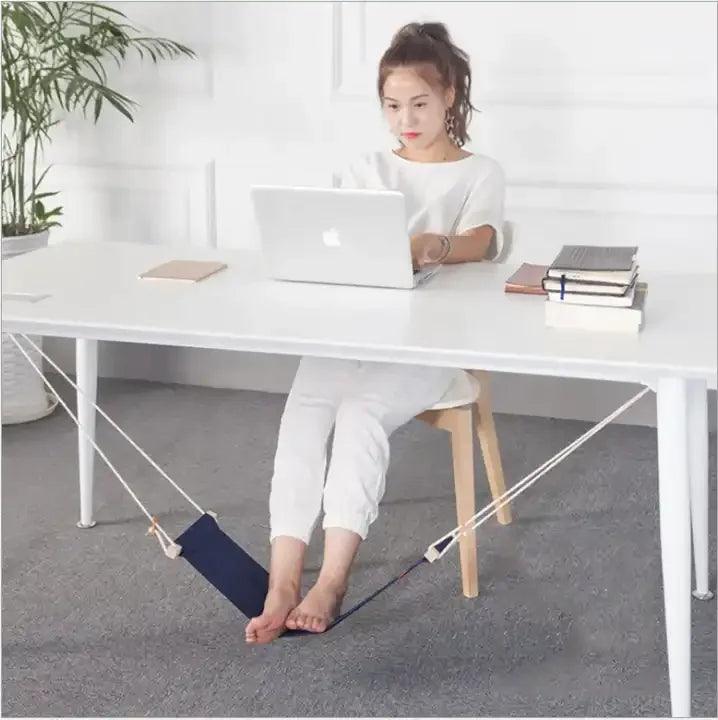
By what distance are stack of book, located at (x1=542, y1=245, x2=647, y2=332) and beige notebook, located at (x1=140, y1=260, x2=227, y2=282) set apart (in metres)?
0.63

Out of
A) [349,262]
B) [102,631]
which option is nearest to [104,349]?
[102,631]

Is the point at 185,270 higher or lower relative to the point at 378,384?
higher

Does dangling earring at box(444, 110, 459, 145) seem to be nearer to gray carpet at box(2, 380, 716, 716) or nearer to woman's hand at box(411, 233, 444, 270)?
woman's hand at box(411, 233, 444, 270)

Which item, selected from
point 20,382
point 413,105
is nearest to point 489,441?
point 413,105

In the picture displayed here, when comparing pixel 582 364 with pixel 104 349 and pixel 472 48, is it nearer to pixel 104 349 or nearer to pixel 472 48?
pixel 472 48

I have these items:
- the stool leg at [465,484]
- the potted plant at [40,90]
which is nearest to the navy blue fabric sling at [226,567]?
the stool leg at [465,484]

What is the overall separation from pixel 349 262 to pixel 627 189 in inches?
57.2

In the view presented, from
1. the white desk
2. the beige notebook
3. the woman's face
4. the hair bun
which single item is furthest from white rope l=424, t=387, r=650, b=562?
the hair bun

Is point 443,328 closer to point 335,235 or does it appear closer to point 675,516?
point 335,235

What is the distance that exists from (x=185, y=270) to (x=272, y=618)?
0.62 m

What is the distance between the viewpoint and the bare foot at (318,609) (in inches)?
75.3

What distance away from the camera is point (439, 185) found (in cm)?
244

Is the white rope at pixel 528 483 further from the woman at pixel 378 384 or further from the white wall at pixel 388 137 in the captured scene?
the white wall at pixel 388 137

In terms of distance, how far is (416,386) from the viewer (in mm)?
2115
